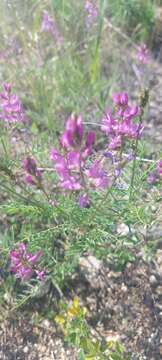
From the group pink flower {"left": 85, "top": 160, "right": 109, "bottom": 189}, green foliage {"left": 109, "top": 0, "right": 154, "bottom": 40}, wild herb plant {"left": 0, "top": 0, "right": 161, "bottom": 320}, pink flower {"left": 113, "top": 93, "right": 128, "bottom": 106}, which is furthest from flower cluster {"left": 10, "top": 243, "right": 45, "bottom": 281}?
green foliage {"left": 109, "top": 0, "right": 154, "bottom": 40}

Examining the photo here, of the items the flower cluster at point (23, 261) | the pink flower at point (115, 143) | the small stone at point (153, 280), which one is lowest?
the small stone at point (153, 280)

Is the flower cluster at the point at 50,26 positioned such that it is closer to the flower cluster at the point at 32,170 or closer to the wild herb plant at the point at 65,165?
the wild herb plant at the point at 65,165

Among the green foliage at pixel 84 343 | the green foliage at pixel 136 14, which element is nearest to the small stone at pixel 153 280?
the green foliage at pixel 84 343

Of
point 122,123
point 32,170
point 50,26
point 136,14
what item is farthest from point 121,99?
point 136,14

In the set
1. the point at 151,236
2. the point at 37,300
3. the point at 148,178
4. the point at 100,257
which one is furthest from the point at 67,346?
the point at 148,178

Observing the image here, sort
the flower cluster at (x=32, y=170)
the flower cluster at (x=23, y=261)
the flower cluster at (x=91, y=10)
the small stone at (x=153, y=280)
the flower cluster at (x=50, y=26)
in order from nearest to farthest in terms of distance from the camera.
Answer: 1. the flower cluster at (x=32, y=170)
2. the flower cluster at (x=23, y=261)
3. the small stone at (x=153, y=280)
4. the flower cluster at (x=91, y=10)
5. the flower cluster at (x=50, y=26)

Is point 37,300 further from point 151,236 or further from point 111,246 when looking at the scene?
point 151,236

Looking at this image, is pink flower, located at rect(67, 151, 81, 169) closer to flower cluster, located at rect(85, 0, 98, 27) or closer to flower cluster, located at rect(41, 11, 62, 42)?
flower cluster, located at rect(85, 0, 98, 27)

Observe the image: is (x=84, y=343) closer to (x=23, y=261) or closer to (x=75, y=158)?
(x=23, y=261)

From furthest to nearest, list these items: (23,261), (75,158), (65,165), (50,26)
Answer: (50,26), (23,261), (65,165), (75,158)
